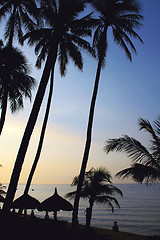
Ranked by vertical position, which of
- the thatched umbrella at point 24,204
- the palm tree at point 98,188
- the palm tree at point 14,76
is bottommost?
the thatched umbrella at point 24,204

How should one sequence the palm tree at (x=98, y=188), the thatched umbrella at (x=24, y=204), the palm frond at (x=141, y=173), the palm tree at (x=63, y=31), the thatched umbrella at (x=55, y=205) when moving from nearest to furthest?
the palm frond at (x=141, y=173) → the palm tree at (x=63, y=31) → the thatched umbrella at (x=55, y=205) → the thatched umbrella at (x=24, y=204) → the palm tree at (x=98, y=188)

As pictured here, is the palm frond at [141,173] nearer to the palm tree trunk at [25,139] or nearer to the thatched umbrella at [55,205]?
the palm tree trunk at [25,139]

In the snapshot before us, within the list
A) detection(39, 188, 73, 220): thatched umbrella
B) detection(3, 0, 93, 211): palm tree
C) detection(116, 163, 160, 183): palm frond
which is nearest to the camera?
detection(116, 163, 160, 183): palm frond

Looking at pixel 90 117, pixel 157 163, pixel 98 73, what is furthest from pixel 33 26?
pixel 157 163

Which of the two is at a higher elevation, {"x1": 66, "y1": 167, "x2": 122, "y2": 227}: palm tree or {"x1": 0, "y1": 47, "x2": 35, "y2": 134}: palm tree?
{"x1": 0, "y1": 47, "x2": 35, "y2": 134}: palm tree

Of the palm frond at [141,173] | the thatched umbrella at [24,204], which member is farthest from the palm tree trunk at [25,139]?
the thatched umbrella at [24,204]

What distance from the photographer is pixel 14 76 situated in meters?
18.7

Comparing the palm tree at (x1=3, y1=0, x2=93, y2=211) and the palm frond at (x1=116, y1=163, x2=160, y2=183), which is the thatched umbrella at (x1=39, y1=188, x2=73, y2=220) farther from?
the palm tree at (x1=3, y1=0, x2=93, y2=211)

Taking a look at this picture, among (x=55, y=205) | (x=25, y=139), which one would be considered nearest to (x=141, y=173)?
(x=25, y=139)

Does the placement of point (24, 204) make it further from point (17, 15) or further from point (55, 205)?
point (17, 15)

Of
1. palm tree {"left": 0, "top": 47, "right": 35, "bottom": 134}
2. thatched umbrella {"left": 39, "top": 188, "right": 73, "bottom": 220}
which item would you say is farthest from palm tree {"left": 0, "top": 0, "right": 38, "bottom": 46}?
thatched umbrella {"left": 39, "top": 188, "right": 73, "bottom": 220}

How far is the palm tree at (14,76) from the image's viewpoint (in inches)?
676

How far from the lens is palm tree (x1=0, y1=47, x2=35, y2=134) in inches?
676

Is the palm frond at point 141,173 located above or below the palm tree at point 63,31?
below
